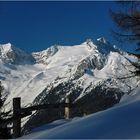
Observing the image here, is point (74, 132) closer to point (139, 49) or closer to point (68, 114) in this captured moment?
point (68, 114)

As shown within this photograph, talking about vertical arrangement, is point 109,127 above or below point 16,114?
below

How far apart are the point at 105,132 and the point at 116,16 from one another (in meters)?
10.3

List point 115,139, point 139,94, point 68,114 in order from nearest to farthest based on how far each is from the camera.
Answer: point 115,139 → point 139,94 → point 68,114

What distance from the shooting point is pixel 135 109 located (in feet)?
25.3

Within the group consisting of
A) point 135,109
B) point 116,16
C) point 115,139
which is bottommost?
point 115,139

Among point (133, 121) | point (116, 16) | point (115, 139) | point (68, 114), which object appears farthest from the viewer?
point (116, 16)

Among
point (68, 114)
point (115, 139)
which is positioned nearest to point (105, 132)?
point (115, 139)

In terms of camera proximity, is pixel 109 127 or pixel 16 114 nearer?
pixel 109 127

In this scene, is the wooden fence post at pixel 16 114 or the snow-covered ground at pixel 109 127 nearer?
the snow-covered ground at pixel 109 127

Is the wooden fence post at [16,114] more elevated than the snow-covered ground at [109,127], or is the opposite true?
the wooden fence post at [16,114]

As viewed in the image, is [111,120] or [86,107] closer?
[111,120]

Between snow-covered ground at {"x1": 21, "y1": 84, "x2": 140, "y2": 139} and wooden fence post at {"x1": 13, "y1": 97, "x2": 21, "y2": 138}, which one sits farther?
wooden fence post at {"x1": 13, "y1": 97, "x2": 21, "y2": 138}

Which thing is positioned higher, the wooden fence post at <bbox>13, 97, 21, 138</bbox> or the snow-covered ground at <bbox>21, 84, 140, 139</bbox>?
the wooden fence post at <bbox>13, 97, 21, 138</bbox>

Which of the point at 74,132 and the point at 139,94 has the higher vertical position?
the point at 139,94
